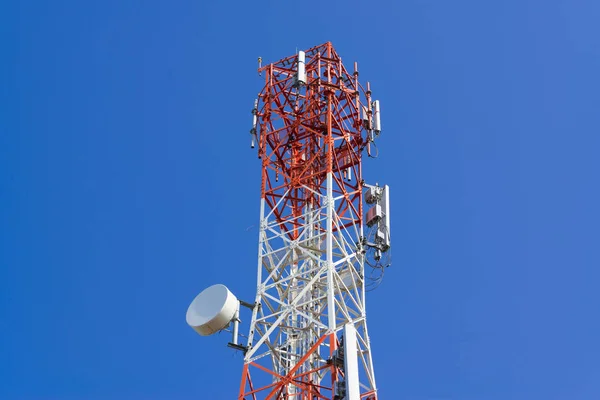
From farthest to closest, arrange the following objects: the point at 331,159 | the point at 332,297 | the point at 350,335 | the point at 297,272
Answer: the point at 331,159 → the point at 297,272 → the point at 332,297 → the point at 350,335

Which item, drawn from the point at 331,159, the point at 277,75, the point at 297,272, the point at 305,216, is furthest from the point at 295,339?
the point at 277,75

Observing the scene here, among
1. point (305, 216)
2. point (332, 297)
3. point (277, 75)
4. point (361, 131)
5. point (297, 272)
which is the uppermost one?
point (277, 75)

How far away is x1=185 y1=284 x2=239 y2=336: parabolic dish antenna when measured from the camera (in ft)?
113

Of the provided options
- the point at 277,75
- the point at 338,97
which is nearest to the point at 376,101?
the point at 338,97

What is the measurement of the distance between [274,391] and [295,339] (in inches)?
163

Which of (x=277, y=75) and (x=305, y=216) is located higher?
(x=277, y=75)

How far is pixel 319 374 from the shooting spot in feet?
112

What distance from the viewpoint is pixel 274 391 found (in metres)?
32.9

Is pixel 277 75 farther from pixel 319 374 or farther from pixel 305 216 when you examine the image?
pixel 319 374

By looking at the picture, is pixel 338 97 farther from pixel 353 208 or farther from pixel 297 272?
pixel 297 272

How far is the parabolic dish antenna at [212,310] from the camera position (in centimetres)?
3449

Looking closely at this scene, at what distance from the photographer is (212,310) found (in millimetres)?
34812

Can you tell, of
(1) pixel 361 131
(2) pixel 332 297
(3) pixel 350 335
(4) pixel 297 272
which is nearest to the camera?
(3) pixel 350 335

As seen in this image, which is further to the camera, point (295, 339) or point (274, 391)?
point (295, 339)
